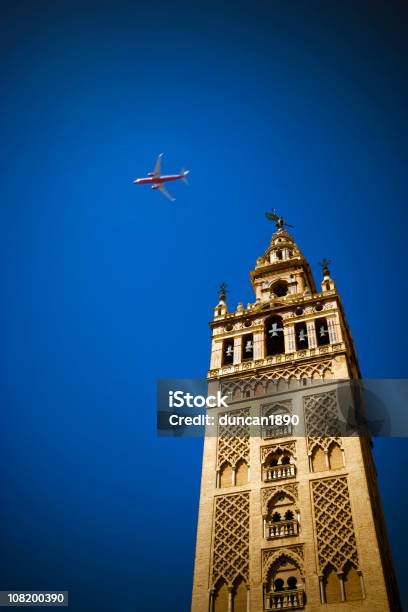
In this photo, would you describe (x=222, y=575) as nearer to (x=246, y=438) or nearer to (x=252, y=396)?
(x=246, y=438)

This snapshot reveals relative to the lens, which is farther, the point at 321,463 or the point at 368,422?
the point at 368,422

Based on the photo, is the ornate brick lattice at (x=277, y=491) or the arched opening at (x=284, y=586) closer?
the arched opening at (x=284, y=586)

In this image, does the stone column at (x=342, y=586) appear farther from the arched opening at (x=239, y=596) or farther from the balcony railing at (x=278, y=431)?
the balcony railing at (x=278, y=431)

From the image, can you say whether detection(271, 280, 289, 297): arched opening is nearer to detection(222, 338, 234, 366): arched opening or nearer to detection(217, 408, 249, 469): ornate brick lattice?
detection(222, 338, 234, 366): arched opening

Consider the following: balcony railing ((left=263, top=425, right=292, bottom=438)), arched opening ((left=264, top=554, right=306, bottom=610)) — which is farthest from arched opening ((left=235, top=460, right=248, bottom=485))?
arched opening ((left=264, top=554, right=306, bottom=610))

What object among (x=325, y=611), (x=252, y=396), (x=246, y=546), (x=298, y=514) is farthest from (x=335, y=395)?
(x=325, y=611)

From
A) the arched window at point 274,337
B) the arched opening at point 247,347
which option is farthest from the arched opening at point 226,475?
the arched window at point 274,337
